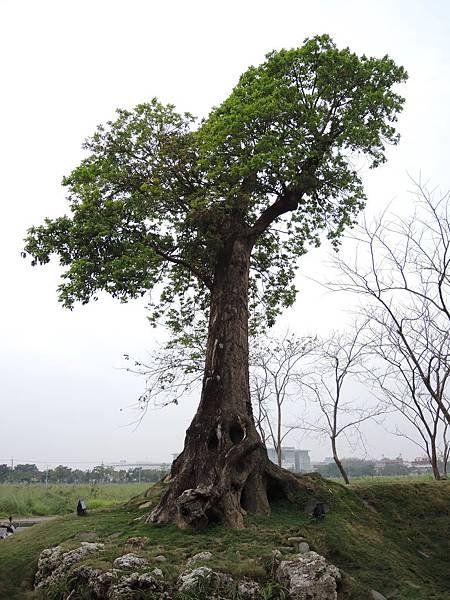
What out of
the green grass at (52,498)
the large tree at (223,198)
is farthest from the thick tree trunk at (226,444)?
the green grass at (52,498)

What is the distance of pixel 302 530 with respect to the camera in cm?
684

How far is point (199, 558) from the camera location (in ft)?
19.2

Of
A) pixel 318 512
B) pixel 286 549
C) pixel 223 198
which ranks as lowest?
pixel 286 549

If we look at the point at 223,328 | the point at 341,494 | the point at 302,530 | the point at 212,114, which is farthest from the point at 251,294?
the point at 302,530

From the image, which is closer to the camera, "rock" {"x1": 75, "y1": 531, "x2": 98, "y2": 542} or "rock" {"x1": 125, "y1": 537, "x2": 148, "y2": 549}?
"rock" {"x1": 125, "y1": 537, "x2": 148, "y2": 549}

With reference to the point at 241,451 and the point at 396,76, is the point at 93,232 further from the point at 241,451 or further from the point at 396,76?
the point at 396,76

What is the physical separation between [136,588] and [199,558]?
0.88m

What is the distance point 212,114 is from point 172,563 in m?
7.28

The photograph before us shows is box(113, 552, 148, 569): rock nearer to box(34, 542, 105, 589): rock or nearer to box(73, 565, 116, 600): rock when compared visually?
box(73, 565, 116, 600): rock

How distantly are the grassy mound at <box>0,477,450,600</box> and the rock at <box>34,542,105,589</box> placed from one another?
0.57 ft

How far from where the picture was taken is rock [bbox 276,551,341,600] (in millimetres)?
5195

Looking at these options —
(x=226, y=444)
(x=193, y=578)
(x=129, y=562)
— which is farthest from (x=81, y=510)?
(x=193, y=578)

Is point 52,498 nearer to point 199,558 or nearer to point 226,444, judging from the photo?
point 226,444

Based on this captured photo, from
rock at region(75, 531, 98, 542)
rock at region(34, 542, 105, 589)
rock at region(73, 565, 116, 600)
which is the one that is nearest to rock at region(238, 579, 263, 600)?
rock at region(73, 565, 116, 600)
